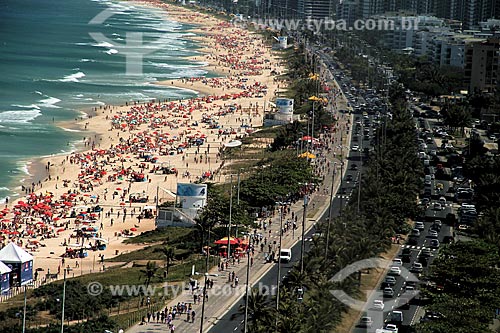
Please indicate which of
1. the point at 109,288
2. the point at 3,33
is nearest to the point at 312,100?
the point at 109,288

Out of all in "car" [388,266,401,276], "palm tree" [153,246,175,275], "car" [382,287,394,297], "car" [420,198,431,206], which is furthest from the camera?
"car" [420,198,431,206]

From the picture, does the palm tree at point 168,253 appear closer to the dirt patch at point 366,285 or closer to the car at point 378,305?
the dirt patch at point 366,285

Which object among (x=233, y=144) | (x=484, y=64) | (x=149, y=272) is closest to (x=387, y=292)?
(x=149, y=272)

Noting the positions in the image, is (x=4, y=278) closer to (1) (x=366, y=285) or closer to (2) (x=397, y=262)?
(1) (x=366, y=285)

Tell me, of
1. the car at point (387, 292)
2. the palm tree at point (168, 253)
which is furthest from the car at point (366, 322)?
the palm tree at point (168, 253)

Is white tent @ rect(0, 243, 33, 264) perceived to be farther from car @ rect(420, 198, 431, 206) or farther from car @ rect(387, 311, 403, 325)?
car @ rect(420, 198, 431, 206)

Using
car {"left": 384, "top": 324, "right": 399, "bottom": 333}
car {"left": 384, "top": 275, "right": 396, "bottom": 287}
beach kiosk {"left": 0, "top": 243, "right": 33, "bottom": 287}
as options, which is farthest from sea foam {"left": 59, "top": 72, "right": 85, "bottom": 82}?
car {"left": 384, "top": 324, "right": 399, "bottom": 333}
